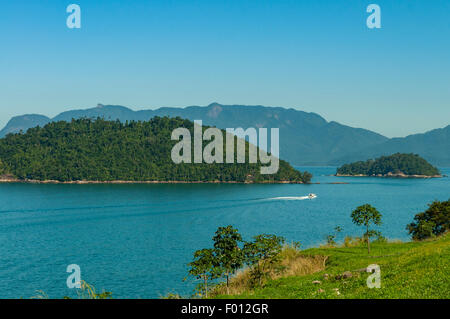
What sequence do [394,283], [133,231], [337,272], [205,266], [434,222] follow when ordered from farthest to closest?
[133,231] → [434,222] → [337,272] → [205,266] → [394,283]

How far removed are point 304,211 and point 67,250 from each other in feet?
198

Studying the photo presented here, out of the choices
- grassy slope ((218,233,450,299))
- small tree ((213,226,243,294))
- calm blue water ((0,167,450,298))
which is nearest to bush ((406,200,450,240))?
calm blue water ((0,167,450,298))

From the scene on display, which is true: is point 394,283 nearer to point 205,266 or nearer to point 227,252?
point 227,252

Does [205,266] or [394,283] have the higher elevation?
[394,283]

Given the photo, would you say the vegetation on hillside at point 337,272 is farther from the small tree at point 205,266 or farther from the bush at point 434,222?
the bush at point 434,222

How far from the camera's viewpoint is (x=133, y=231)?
71625 mm

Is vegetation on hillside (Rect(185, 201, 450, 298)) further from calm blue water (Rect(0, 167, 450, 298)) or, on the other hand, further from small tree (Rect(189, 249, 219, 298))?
calm blue water (Rect(0, 167, 450, 298))

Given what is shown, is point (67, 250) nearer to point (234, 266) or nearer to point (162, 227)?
point (162, 227)

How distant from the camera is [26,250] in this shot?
181 feet

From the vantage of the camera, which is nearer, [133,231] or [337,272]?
[337,272]

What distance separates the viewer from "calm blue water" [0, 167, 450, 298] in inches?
1614

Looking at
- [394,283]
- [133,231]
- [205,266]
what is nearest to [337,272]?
[394,283]
